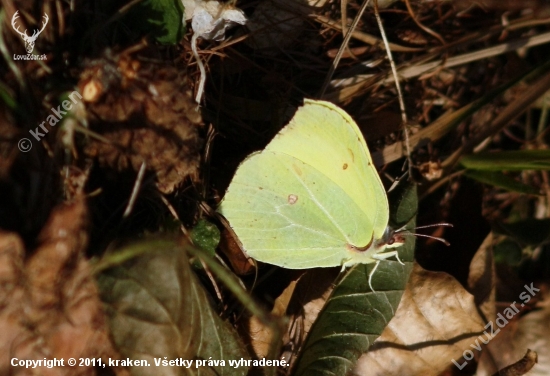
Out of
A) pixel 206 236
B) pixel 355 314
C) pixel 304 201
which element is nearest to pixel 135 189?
pixel 206 236

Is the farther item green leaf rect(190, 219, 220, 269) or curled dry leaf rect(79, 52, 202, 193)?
green leaf rect(190, 219, 220, 269)

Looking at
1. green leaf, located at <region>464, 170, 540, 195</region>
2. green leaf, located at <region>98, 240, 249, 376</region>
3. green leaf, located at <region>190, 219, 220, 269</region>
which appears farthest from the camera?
green leaf, located at <region>464, 170, 540, 195</region>

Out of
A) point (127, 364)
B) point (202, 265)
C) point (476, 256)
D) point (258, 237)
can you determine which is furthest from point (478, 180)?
point (127, 364)

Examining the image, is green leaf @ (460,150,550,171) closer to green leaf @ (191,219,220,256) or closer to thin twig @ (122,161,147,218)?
green leaf @ (191,219,220,256)

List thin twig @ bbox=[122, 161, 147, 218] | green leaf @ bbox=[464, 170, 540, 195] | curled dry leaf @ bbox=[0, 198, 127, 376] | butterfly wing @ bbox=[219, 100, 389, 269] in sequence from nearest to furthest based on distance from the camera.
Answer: curled dry leaf @ bbox=[0, 198, 127, 376] → thin twig @ bbox=[122, 161, 147, 218] → butterfly wing @ bbox=[219, 100, 389, 269] → green leaf @ bbox=[464, 170, 540, 195]

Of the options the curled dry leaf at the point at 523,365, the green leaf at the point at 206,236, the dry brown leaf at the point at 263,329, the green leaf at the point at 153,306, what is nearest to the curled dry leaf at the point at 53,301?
the green leaf at the point at 153,306

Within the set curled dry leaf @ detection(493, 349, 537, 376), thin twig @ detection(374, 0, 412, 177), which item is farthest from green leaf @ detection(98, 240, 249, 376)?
curled dry leaf @ detection(493, 349, 537, 376)

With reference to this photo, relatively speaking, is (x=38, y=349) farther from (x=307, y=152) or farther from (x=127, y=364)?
(x=307, y=152)

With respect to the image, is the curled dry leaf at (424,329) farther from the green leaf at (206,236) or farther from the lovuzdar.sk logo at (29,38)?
the lovuzdar.sk logo at (29,38)
